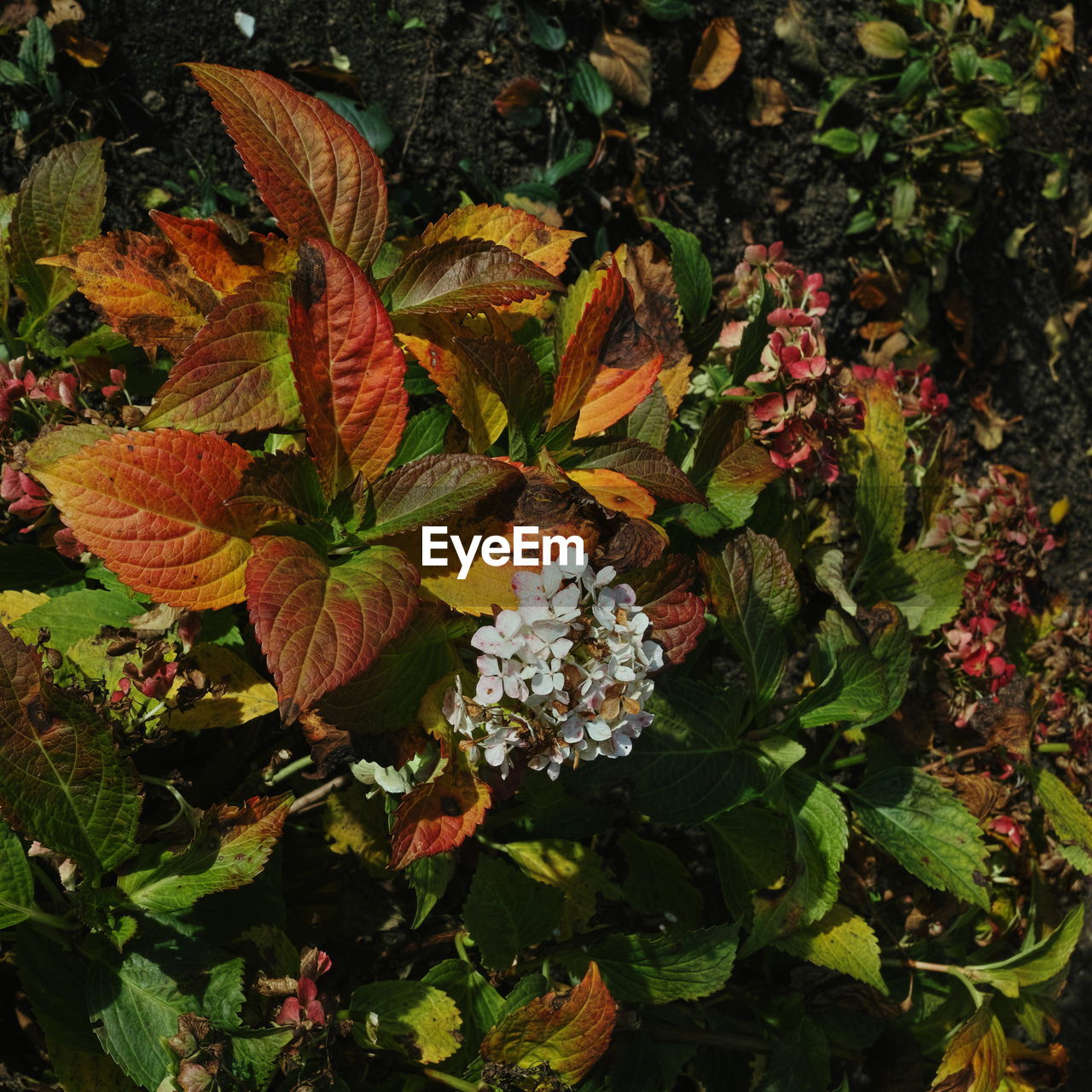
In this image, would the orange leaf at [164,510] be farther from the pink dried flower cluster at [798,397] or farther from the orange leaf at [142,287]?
the pink dried flower cluster at [798,397]

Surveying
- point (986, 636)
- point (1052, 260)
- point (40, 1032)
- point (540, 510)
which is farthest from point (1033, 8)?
point (40, 1032)

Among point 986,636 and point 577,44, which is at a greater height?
point 577,44

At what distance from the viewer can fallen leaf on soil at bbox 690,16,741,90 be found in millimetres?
2209

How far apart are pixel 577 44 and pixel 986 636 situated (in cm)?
139

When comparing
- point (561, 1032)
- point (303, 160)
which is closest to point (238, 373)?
point (303, 160)

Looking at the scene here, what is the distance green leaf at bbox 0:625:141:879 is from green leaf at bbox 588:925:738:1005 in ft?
2.20

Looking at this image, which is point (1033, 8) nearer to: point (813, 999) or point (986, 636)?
point (986, 636)

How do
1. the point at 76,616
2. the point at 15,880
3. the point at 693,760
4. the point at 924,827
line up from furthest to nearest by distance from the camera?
1. the point at 924,827
2. the point at 693,760
3. the point at 76,616
4. the point at 15,880

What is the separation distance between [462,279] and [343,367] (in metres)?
0.20

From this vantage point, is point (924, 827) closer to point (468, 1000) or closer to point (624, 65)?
point (468, 1000)

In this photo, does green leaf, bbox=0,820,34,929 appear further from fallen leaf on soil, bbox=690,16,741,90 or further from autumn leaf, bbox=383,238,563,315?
fallen leaf on soil, bbox=690,16,741,90

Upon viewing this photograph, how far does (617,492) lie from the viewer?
1.18 meters

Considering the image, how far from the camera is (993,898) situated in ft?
6.40

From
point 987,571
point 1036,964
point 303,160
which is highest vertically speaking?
point 303,160
